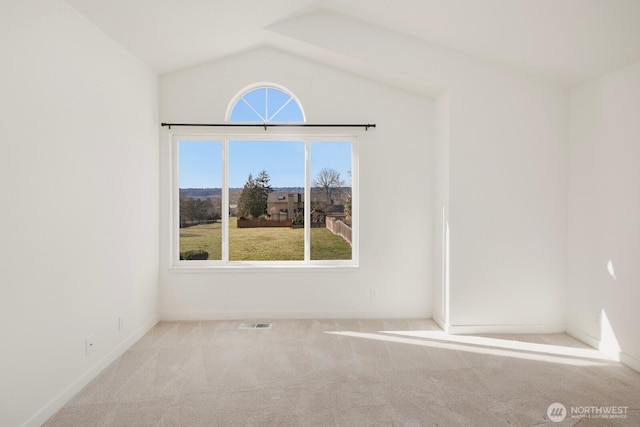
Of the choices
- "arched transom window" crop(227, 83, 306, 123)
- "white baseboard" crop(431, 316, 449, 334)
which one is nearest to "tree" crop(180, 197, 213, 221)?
"arched transom window" crop(227, 83, 306, 123)

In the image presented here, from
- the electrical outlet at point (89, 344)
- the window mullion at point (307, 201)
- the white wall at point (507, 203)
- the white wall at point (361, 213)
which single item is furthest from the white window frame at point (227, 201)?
the electrical outlet at point (89, 344)

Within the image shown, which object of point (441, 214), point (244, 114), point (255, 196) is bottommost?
point (441, 214)

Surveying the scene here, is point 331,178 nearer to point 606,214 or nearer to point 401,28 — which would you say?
point 401,28

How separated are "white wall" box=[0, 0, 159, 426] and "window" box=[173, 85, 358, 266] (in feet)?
2.84

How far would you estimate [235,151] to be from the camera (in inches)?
198

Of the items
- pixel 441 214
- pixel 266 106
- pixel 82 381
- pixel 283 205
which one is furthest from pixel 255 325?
pixel 266 106

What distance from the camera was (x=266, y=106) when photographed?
4.95 meters

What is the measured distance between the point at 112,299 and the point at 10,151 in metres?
1.68

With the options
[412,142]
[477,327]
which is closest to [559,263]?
[477,327]

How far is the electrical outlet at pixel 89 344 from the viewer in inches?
127

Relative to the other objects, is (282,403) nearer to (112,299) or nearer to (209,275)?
(112,299)

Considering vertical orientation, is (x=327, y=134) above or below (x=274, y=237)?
above

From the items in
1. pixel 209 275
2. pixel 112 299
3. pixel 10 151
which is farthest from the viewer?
pixel 209 275

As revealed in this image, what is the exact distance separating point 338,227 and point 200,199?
1.66 m
